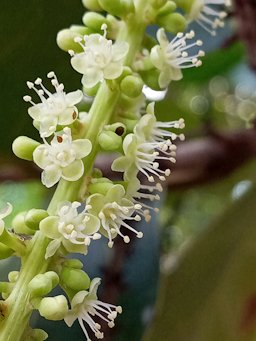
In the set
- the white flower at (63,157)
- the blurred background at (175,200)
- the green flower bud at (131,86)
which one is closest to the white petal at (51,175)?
the white flower at (63,157)

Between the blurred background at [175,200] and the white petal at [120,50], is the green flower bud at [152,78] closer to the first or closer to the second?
the white petal at [120,50]

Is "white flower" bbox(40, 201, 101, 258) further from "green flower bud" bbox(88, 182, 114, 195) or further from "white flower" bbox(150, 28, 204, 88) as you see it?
"white flower" bbox(150, 28, 204, 88)

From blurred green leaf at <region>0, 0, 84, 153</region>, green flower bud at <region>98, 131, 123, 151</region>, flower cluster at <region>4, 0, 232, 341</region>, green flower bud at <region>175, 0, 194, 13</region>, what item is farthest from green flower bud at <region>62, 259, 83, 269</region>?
blurred green leaf at <region>0, 0, 84, 153</region>

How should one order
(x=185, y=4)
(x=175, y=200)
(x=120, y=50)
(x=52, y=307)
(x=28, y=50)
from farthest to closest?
(x=175, y=200) → (x=28, y=50) → (x=185, y=4) → (x=120, y=50) → (x=52, y=307)

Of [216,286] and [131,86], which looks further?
[216,286]

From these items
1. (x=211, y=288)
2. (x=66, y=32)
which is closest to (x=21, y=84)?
(x=66, y=32)

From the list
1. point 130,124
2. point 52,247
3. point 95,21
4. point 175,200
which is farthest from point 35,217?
point 175,200

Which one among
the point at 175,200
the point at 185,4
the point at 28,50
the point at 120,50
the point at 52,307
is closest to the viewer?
the point at 52,307

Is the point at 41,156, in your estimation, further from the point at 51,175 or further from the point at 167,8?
the point at 167,8
